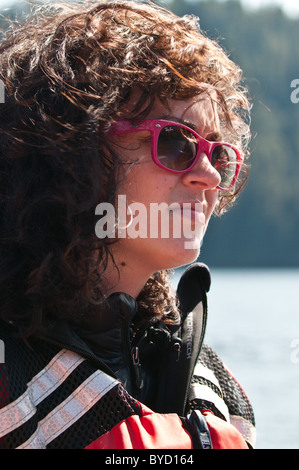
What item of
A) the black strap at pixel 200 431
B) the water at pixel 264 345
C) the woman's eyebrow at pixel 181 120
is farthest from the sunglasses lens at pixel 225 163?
the water at pixel 264 345

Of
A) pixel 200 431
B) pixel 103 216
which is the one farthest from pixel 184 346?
pixel 103 216

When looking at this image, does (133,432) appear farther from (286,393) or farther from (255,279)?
(255,279)

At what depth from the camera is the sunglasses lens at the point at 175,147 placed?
1.56 meters

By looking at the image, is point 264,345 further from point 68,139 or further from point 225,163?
point 68,139

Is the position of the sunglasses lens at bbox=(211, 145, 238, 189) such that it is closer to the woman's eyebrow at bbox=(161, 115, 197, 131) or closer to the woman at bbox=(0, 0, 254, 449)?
the woman at bbox=(0, 0, 254, 449)

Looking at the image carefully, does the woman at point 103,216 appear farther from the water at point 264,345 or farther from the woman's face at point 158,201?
the water at point 264,345

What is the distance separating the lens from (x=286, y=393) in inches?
397

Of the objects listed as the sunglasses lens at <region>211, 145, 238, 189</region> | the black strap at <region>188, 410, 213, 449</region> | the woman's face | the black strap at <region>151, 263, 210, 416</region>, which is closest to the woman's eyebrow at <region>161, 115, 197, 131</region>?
the woman's face

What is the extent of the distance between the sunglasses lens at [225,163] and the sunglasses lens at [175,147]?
0.15 m

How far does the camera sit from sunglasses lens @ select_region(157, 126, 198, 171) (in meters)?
1.56

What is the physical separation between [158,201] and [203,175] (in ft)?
0.43

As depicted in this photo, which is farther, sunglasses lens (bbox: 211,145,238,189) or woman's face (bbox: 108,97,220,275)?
sunglasses lens (bbox: 211,145,238,189)
